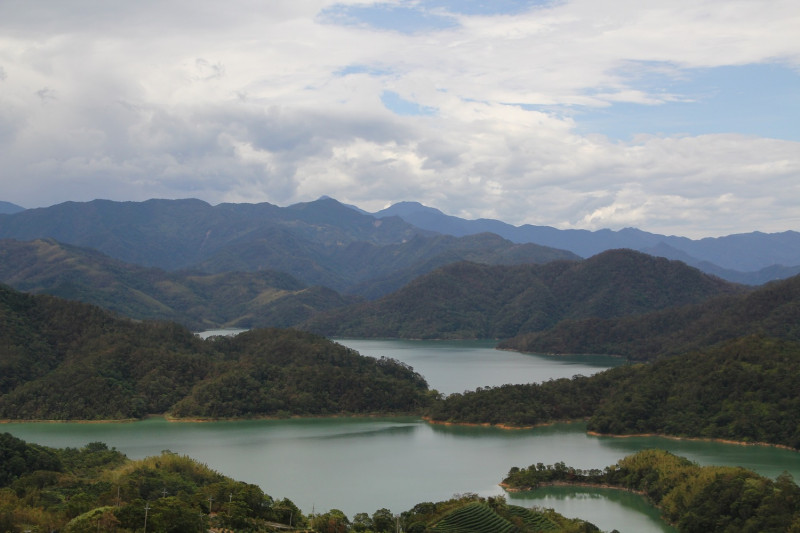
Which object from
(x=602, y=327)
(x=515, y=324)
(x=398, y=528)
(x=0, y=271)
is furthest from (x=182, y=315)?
(x=398, y=528)

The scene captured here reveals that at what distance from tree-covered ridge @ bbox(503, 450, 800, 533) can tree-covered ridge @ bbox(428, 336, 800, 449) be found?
14.3m

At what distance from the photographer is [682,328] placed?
113 metres

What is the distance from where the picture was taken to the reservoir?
41500 millimetres

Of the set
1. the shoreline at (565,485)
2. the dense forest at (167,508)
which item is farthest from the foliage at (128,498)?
the shoreline at (565,485)

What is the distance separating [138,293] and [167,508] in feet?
494

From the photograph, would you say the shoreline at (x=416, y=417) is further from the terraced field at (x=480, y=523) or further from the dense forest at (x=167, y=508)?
the terraced field at (x=480, y=523)

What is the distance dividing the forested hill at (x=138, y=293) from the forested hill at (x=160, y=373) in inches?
2904

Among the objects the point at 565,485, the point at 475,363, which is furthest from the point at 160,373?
the point at 475,363

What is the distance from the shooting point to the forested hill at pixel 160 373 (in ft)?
221

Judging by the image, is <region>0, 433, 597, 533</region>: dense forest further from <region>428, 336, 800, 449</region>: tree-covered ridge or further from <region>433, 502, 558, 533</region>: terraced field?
<region>428, 336, 800, 449</region>: tree-covered ridge

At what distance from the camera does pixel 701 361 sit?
66500mm

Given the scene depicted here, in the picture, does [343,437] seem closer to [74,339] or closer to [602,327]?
[74,339]

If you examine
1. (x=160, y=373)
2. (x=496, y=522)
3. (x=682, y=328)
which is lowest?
(x=496, y=522)

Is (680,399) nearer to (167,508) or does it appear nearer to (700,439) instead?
(700,439)
